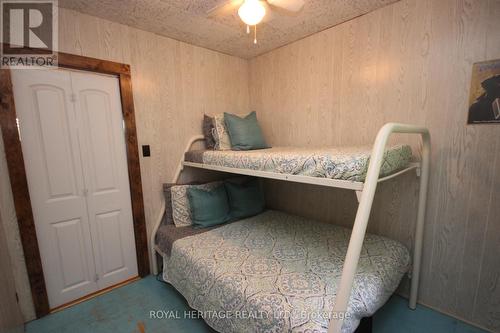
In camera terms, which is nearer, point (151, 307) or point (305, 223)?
point (151, 307)

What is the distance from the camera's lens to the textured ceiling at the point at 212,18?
161 cm

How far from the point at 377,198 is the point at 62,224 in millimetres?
2555

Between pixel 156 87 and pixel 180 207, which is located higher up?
pixel 156 87

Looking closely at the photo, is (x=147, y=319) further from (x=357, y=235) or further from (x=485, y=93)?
(x=485, y=93)

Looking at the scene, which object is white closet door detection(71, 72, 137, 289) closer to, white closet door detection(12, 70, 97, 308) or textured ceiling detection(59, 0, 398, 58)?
white closet door detection(12, 70, 97, 308)

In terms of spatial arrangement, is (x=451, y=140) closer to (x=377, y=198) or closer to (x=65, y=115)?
(x=377, y=198)

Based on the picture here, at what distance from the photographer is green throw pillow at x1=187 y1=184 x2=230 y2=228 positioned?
6.69 ft

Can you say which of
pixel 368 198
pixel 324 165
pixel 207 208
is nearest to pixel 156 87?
pixel 207 208

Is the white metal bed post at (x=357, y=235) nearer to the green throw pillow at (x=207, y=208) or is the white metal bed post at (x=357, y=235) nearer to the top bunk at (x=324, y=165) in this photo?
the top bunk at (x=324, y=165)

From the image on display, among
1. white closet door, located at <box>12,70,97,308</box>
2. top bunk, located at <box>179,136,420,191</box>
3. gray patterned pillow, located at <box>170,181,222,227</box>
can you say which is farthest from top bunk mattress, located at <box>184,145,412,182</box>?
white closet door, located at <box>12,70,97,308</box>

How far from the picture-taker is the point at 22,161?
4.96 feet

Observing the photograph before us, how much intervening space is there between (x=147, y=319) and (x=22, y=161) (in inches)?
55.8

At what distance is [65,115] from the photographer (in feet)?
5.54

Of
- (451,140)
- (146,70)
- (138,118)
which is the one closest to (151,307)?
(138,118)
